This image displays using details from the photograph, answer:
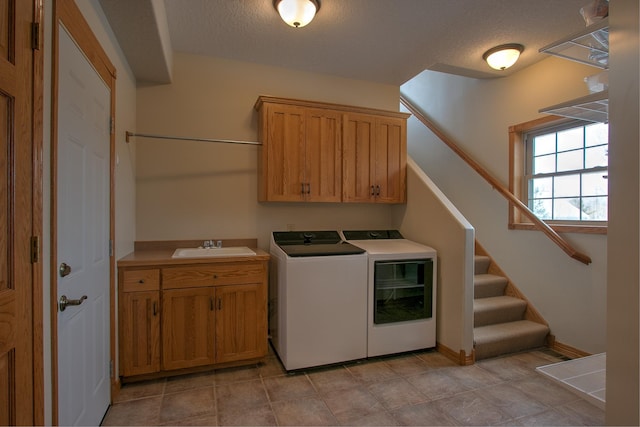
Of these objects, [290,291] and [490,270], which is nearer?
[290,291]

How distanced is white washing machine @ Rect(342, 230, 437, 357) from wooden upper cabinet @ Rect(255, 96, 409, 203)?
66 cm

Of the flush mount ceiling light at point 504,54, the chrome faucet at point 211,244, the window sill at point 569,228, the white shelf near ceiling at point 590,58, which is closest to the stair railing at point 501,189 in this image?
the window sill at point 569,228

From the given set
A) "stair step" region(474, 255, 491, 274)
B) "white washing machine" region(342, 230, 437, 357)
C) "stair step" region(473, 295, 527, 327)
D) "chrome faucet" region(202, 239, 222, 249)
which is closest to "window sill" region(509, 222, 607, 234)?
"stair step" region(474, 255, 491, 274)

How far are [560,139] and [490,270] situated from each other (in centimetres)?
151

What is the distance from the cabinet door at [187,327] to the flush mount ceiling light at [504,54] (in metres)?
3.17

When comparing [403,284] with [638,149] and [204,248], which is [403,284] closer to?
Result: [204,248]

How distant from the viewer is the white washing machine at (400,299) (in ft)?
8.77

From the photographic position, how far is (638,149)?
80 centimetres

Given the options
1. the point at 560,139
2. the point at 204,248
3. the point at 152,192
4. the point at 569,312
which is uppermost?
the point at 560,139

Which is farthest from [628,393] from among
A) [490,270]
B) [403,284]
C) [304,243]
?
[490,270]

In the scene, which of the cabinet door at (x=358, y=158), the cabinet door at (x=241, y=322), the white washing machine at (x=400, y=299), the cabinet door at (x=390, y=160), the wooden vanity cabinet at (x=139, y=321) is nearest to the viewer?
the wooden vanity cabinet at (x=139, y=321)

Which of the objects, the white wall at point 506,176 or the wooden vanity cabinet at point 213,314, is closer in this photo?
the wooden vanity cabinet at point 213,314

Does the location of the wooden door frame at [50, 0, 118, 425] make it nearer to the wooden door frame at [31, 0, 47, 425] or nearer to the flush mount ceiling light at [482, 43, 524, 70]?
the wooden door frame at [31, 0, 47, 425]

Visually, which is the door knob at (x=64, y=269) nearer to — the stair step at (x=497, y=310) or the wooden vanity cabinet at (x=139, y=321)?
the wooden vanity cabinet at (x=139, y=321)
